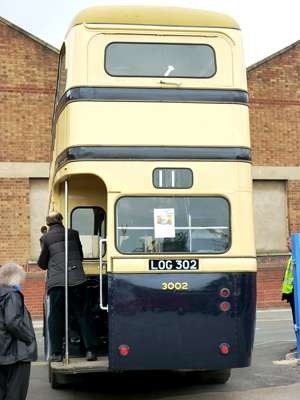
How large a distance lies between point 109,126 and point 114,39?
95 centimetres

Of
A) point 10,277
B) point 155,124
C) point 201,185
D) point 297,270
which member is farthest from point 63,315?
point 297,270

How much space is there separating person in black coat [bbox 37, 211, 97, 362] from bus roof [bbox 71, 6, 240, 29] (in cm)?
224

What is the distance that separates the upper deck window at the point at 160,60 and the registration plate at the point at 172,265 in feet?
6.43

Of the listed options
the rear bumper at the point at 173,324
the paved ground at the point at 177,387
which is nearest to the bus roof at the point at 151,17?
the rear bumper at the point at 173,324

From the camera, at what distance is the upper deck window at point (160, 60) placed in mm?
6836

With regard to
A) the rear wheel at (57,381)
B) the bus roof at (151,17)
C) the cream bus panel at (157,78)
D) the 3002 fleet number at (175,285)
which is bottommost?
the rear wheel at (57,381)

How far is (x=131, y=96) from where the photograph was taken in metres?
6.75

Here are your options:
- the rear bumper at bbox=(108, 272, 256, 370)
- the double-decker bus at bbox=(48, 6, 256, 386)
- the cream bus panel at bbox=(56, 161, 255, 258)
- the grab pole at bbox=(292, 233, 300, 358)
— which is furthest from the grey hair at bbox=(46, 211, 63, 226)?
the grab pole at bbox=(292, 233, 300, 358)

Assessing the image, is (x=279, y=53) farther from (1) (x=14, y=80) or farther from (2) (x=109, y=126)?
(2) (x=109, y=126)

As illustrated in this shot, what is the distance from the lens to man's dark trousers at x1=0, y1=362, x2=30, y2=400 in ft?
18.6

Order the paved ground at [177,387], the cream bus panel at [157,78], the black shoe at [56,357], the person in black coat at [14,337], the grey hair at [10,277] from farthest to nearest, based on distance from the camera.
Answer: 1. the paved ground at [177,387]
2. the black shoe at [56,357]
3. the cream bus panel at [157,78]
4. the grey hair at [10,277]
5. the person in black coat at [14,337]

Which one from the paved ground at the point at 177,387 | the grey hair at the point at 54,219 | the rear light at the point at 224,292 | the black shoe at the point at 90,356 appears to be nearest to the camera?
the rear light at the point at 224,292

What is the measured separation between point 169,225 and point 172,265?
0.40 m

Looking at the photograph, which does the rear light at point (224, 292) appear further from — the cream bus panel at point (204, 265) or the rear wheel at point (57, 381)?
the rear wheel at point (57, 381)
